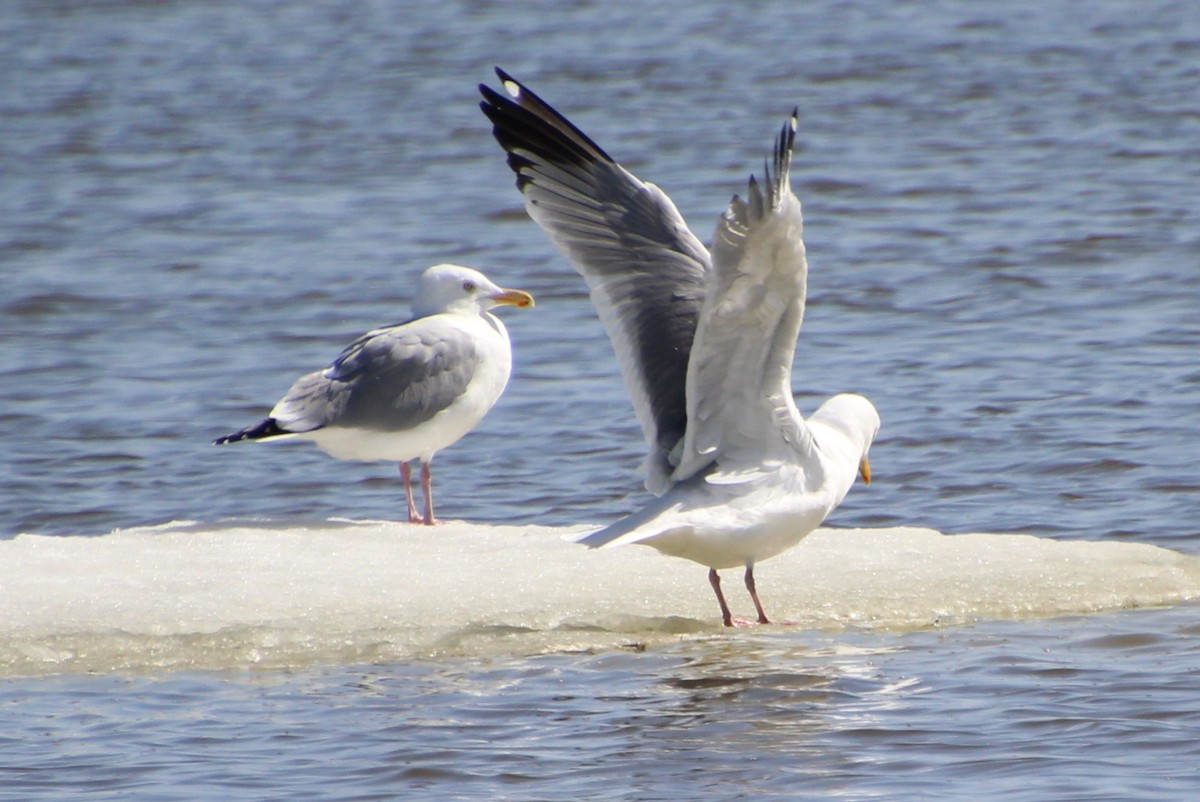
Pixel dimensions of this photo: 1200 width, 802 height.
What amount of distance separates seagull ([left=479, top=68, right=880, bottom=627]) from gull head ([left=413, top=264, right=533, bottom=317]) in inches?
65.6

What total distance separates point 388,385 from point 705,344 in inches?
87.4

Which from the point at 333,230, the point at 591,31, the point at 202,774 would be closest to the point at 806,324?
the point at 333,230

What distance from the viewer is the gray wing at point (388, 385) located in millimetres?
7762

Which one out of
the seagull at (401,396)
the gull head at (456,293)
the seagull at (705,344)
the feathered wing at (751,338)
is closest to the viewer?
the feathered wing at (751,338)

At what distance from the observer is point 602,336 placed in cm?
1194

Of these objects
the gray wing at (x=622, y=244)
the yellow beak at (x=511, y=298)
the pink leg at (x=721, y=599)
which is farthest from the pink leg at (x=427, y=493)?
the pink leg at (x=721, y=599)

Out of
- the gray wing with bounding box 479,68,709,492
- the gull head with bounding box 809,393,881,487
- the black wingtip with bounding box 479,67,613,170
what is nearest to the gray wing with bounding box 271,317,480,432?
the gray wing with bounding box 479,68,709,492

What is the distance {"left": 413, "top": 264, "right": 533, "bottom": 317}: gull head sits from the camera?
330 inches

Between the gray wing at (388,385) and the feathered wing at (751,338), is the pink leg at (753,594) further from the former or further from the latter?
the gray wing at (388,385)

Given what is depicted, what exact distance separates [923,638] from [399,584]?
5.77 ft

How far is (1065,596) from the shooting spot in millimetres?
6578

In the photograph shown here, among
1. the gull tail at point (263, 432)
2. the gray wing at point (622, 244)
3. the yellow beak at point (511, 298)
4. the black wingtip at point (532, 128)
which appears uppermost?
the black wingtip at point (532, 128)

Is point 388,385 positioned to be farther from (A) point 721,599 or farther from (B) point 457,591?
(A) point 721,599

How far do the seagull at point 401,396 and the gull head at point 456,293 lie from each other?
0.49 feet
